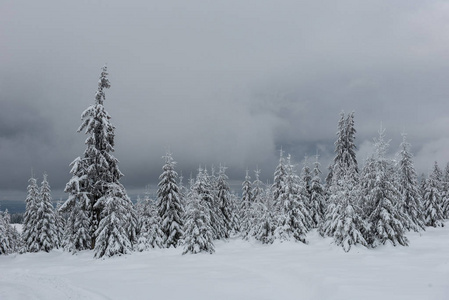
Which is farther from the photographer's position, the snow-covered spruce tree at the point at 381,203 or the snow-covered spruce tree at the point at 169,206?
the snow-covered spruce tree at the point at 169,206

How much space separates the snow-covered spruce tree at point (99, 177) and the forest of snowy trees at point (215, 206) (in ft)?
0.27

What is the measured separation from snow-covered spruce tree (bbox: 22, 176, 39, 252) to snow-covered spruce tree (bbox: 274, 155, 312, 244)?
31402mm

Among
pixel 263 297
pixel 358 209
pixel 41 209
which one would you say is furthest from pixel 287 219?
pixel 41 209

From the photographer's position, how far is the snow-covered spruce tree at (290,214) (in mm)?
31025

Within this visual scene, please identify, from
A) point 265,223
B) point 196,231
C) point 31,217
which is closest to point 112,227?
point 196,231

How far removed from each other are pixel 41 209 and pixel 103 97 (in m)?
22.4

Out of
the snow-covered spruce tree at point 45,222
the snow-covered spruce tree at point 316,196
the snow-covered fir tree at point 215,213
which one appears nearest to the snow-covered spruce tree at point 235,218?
the snow-covered fir tree at point 215,213

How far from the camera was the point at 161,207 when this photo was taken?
34.0 m

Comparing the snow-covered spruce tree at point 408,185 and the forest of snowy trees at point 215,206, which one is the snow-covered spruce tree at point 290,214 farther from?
the snow-covered spruce tree at point 408,185

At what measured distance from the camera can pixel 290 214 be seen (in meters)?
31.7

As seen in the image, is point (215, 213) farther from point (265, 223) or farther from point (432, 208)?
point (432, 208)

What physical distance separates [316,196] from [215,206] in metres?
15.7

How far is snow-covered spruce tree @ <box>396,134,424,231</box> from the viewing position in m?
38.8

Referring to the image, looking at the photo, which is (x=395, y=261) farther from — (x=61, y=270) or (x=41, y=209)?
(x=41, y=209)
